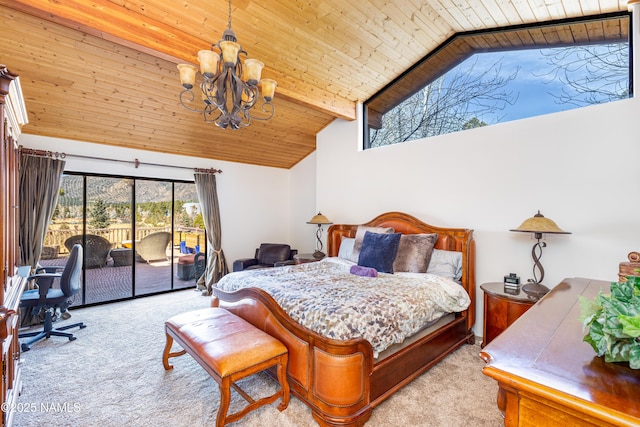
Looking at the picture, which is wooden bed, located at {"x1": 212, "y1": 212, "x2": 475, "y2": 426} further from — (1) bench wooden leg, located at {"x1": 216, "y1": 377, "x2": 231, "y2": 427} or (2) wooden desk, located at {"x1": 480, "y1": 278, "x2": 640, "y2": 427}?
(2) wooden desk, located at {"x1": 480, "y1": 278, "x2": 640, "y2": 427}

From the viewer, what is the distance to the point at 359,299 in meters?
2.29

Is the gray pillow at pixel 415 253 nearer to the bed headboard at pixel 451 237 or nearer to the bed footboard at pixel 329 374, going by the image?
the bed headboard at pixel 451 237

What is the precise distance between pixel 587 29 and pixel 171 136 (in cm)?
539

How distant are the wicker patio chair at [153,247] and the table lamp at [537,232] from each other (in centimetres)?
535

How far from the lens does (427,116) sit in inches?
159

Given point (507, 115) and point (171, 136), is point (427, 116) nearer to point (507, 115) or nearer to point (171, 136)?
point (507, 115)

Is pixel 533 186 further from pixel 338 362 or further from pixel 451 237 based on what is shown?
pixel 338 362

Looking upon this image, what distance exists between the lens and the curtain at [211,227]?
5312 mm

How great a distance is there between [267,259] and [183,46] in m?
3.61

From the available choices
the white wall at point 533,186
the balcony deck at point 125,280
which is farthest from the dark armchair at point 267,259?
the white wall at point 533,186

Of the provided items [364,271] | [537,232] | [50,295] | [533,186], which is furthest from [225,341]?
[533,186]

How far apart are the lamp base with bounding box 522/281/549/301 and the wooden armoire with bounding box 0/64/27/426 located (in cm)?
371

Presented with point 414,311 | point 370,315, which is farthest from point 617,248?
point 370,315

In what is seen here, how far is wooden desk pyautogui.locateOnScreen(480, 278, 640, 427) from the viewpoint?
0.68 meters
